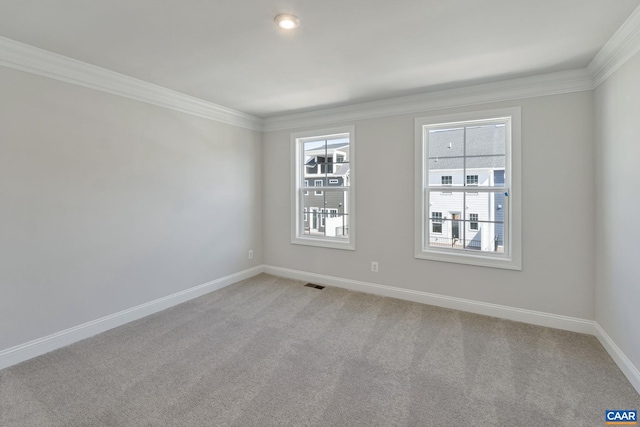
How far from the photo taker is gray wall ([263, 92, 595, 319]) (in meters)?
2.77

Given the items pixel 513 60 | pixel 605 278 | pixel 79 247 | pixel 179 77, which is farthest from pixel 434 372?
pixel 179 77

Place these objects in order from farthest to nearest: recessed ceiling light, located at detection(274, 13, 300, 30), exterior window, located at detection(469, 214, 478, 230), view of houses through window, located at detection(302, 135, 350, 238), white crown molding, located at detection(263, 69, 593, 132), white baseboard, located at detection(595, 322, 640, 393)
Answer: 1. view of houses through window, located at detection(302, 135, 350, 238)
2. exterior window, located at detection(469, 214, 478, 230)
3. white crown molding, located at detection(263, 69, 593, 132)
4. white baseboard, located at detection(595, 322, 640, 393)
5. recessed ceiling light, located at detection(274, 13, 300, 30)

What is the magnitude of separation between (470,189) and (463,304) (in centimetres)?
126

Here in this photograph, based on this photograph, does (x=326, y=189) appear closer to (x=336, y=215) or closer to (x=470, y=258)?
(x=336, y=215)

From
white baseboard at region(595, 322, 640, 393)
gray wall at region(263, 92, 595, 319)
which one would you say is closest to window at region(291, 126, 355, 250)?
gray wall at region(263, 92, 595, 319)

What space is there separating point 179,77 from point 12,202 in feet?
5.53

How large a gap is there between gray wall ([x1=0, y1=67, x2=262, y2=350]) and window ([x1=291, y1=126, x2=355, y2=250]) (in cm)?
105

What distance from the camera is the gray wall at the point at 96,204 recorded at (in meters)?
2.32

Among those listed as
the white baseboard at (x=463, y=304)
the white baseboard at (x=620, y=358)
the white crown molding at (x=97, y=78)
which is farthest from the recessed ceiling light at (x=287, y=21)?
the white baseboard at (x=620, y=358)

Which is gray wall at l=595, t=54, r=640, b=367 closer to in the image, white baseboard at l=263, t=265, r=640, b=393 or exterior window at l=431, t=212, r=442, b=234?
white baseboard at l=263, t=265, r=640, b=393

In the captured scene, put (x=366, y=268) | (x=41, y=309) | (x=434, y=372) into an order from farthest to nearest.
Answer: (x=366, y=268)
(x=41, y=309)
(x=434, y=372)

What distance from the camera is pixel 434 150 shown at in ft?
11.5

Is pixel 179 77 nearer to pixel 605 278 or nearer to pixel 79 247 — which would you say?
pixel 79 247

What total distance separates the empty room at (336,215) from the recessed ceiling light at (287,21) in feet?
0.05
